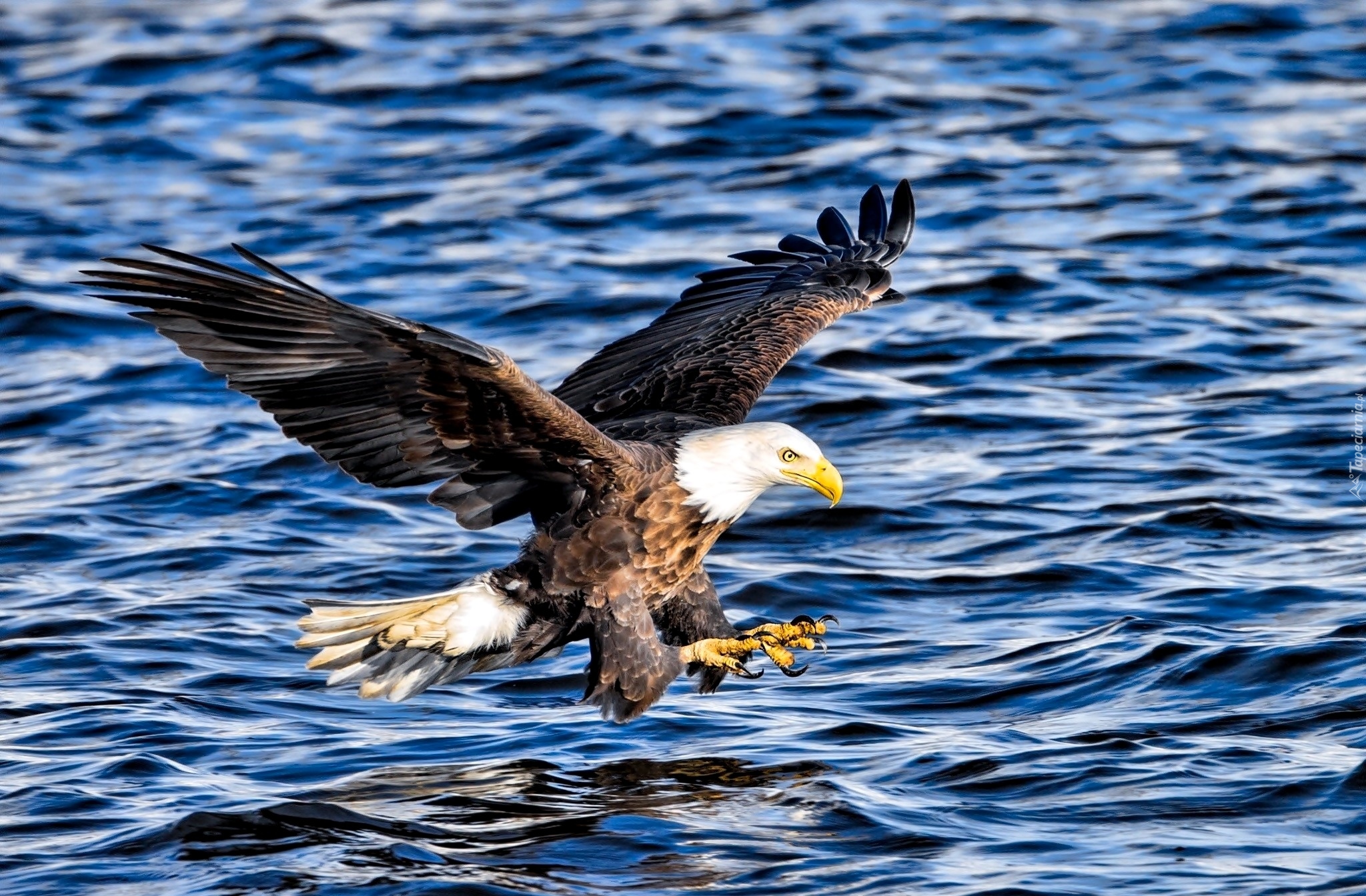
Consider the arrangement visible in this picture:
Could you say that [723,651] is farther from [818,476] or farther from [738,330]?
[738,330]

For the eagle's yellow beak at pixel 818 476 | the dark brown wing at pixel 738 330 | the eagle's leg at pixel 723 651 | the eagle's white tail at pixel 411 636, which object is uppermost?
the dark brown wing at pixel 738 330

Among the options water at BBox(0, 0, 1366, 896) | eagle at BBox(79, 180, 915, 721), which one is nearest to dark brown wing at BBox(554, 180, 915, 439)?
eagle at BBox(79, 180, 915, 721)

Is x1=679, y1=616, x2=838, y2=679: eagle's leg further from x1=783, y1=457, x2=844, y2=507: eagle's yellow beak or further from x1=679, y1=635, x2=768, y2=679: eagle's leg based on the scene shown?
x1=783, y1=457, x2=844, y2=507: eagle's yellow beak

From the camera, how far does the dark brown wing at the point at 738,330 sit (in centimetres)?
671

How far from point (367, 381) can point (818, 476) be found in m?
1.35

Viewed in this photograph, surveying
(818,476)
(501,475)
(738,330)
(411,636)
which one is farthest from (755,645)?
(738,330)

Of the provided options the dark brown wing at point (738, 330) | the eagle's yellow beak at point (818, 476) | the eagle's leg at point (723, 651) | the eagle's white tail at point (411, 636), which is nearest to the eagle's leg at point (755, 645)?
the eagle's leg at point (723, 651)

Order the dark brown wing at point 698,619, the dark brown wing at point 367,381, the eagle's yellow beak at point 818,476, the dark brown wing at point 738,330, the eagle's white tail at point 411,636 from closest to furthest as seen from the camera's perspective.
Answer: the dark brown wing at point 367,381 < the eagle's white tail at point 411,636 < the eagle's yellow beak at point 818,476 < the dark brown wing at point 698,619 < the dark brown wing at point 738,330

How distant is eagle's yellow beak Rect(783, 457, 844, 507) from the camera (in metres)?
5.85

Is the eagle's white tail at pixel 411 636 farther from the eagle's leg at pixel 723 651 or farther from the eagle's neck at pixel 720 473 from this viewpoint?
the eagle's neck at pixel 720 473

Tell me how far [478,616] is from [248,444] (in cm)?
349

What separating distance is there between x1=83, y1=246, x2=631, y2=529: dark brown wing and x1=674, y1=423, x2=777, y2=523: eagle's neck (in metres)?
0.21

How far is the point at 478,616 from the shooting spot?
5.83m

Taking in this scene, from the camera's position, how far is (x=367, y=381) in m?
5.44
